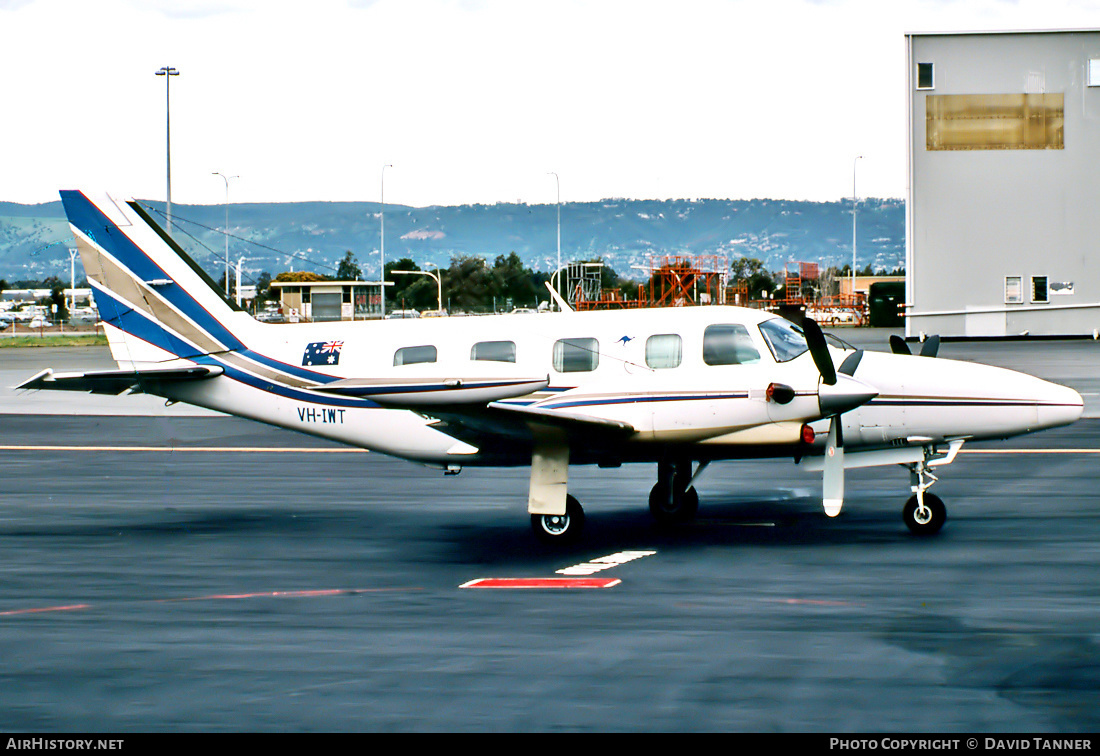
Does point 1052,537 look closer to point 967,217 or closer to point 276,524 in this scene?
point 276,524

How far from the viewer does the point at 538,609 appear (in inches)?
431

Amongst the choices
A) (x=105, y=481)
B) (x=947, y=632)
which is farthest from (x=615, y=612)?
(x=105, y=481)

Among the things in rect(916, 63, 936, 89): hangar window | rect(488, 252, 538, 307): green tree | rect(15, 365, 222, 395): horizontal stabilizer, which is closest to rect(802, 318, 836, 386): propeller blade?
rect(15, 365, 222, 395): horizontal stabilizer

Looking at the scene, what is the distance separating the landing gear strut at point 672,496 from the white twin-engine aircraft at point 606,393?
0.03m

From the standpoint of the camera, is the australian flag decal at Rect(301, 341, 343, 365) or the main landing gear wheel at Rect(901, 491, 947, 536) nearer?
the main landing gear wheel at Rect(901, 491, 947, 536)

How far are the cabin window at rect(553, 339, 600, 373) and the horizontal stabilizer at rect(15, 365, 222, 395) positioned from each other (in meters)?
4.72

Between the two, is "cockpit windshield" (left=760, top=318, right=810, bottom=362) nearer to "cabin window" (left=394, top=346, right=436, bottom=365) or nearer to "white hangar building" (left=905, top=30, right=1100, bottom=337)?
"cabin window" (left=394, top=346, right=436, bottom=365)

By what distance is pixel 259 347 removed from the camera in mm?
15836

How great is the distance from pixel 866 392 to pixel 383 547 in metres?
5.85

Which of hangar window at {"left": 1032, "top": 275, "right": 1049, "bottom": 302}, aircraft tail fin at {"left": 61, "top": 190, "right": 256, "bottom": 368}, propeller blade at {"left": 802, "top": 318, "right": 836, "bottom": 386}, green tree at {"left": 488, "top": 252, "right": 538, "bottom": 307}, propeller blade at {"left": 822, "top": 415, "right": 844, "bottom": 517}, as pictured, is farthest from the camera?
hangar window at {"left": 1032, "top": 275, "right": 1049, "bottom": 302}

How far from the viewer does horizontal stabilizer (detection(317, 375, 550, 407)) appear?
11953 mm

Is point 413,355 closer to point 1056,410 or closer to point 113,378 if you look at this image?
point 113,378

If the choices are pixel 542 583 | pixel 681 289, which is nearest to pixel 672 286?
pixel 681 289

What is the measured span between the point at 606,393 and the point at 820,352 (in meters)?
2.48
